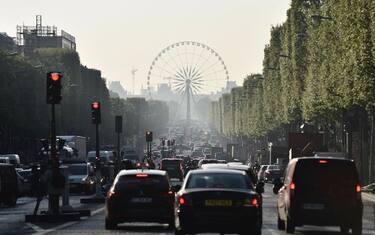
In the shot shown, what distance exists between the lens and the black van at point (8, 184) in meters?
56.3

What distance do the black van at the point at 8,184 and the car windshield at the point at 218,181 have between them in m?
27.0

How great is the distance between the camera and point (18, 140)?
14375 cm

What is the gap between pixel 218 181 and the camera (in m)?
29.7

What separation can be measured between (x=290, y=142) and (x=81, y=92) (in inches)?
3837

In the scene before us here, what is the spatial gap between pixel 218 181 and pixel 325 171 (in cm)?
408

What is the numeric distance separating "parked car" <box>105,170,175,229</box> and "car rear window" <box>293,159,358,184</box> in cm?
385

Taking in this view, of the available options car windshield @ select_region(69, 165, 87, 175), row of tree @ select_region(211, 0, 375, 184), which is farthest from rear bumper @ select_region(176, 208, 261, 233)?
car windshield @ select_region(69, 165, 87, 175)

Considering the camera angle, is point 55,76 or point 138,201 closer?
point 138,201

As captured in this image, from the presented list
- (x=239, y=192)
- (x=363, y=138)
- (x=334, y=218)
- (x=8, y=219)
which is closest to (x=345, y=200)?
(x=334, y=218)

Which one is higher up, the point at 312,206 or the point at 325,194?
the point at 325,194

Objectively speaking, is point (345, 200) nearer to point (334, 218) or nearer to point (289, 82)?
point (334, 218)

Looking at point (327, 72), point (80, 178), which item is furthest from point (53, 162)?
point (327, 72)

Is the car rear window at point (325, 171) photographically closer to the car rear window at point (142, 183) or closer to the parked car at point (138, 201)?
the parked car at point (138, 201)

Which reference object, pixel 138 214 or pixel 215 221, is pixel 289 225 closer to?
pixel 138 214
